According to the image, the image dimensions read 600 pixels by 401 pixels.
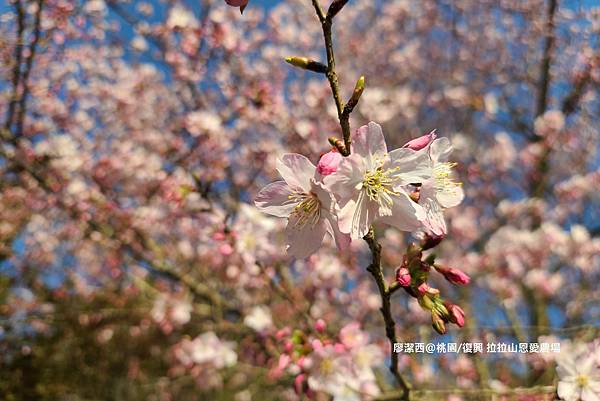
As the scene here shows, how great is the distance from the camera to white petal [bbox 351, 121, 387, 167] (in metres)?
1.05

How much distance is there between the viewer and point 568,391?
1.49 meters

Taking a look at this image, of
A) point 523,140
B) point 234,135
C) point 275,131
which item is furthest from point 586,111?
point 234,135

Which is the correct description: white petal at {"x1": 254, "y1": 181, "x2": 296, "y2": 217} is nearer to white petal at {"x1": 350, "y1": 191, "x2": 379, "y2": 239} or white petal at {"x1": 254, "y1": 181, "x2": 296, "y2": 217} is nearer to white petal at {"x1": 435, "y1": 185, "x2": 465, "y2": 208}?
white petal at {"x1": 350, "y1": 191, "x2": 379, "y2": 239}

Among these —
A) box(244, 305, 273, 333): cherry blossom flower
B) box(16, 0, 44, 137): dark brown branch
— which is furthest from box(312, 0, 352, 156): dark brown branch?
box(16, 0, 44, 137): dark brown branch

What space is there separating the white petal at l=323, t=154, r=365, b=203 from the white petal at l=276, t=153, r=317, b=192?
10 cm

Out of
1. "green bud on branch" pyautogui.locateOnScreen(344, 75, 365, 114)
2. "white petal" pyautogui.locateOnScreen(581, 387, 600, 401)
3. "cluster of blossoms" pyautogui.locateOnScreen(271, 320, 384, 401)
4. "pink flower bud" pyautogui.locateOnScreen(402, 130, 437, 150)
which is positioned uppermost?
"green bud on branch" pyautogui.locateOnScreen(344, 75, 365, 114)

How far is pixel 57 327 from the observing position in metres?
6.53

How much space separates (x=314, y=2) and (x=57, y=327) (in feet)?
22.9

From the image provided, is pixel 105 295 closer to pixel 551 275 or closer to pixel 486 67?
pixel 551 275

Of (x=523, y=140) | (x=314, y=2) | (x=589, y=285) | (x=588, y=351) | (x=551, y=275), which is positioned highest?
(x=314, y=2)

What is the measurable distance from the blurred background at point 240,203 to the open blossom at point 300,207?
949 millimetres

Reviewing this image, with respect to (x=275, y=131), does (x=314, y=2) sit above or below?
above

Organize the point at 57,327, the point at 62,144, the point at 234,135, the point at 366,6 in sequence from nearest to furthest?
the point at 62,144 → the point at 234,135 → the point at 57,327 → the point at 366,6

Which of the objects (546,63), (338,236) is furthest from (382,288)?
(546,63)
